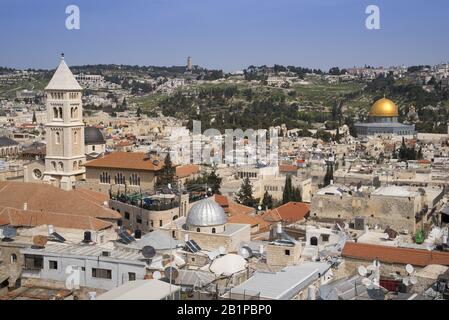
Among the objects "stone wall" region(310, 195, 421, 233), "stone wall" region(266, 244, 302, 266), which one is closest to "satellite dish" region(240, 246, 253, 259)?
"stone wall" region(266, 244, 302, 266)

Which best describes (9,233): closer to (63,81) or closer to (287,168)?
(63,81)

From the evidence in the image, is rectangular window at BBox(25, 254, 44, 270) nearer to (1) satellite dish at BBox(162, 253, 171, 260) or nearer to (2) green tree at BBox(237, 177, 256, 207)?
(1) satellite dish at BBox(162, 253, 171, 260)

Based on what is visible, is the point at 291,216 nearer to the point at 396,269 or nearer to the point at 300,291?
the point at 396,269

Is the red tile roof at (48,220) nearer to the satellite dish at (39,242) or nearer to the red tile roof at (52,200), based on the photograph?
the red tile roof at (52,200)

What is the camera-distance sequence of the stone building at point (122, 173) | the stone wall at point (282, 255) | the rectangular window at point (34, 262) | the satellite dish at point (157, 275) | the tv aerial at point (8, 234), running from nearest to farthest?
1. the satellite dish at point (157, 275)
2. the rectangular window at point (34, 262)
3. the stone wall at point (282, 255)
4. the tv aerial at point (8, 234)
5. the stone building at point (122, 173)

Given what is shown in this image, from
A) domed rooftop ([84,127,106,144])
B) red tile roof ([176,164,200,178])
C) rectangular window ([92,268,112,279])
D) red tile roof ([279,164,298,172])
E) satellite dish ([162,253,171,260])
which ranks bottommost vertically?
red tile roof ([279,164,298,172])

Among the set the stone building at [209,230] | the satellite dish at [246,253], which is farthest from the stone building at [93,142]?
the satellite dish at [246,253]

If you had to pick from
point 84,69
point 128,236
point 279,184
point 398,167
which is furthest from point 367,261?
point 84,69
